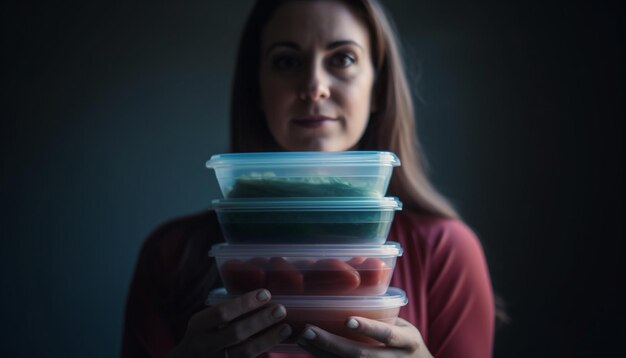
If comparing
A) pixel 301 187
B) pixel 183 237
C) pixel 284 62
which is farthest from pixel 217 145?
pixel 301 187

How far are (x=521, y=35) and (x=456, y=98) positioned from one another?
0.23m

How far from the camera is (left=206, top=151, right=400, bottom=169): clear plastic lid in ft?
1.99

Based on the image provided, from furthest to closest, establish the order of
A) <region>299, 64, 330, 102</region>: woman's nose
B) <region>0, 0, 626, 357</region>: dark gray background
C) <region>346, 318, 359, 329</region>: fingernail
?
<region>0, 0, 626, 357</region>: dark gray background, <region>299, 64, 330, 102</region>: woman's nose, <region>346, 318, 359, 329</region>: fingernail

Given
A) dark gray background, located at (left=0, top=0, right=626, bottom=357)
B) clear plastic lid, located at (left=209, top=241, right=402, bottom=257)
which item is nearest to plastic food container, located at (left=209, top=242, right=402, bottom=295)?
clear plastic lid, located at (left=209, top=241, right=402, bottom=257)

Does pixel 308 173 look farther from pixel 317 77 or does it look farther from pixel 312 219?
pixel 317 77

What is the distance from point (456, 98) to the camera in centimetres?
125

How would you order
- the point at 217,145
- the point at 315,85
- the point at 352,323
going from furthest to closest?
1. the point at 217,145
2. the point at 315,85
3. the point at 352,323

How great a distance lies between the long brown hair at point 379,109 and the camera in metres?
0.92

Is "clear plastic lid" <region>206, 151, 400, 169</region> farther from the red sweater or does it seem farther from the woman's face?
the red sweater

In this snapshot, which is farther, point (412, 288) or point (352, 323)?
point (412, 288)

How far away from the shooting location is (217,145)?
1378 mm

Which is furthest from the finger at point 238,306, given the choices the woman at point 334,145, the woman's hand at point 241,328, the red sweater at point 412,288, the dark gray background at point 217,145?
the dark gray background at point 217,145

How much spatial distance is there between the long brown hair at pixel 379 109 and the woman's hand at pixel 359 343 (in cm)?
46

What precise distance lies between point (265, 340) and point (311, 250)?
123 millimetres
